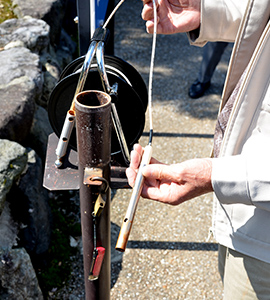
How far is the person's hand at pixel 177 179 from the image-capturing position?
1.13 m

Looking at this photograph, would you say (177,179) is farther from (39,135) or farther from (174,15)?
(39,135)

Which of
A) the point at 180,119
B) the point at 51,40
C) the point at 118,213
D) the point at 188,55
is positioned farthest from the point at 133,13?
the point at 118,213

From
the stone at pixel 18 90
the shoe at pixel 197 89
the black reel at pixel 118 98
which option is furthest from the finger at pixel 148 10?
the shoe at pixel 197 89

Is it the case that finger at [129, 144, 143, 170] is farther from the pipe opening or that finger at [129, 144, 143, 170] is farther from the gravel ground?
the gravel ground

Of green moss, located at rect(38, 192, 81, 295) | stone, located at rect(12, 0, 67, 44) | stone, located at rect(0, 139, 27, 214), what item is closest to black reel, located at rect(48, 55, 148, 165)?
stone, located at rect(0, 139, 27, 214)

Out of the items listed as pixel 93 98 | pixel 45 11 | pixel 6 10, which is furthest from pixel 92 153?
pixel 6 10

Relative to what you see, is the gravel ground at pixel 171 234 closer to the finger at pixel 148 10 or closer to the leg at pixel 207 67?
the leg at pixel 207 67

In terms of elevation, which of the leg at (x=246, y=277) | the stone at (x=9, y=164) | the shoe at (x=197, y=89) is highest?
the leg at (x=246, y=277)

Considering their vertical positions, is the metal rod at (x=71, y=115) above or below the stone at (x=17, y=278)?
above

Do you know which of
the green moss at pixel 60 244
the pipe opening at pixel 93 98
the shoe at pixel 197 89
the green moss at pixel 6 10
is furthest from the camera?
the shoe at pixel 197 89

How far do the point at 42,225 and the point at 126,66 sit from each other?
1.23m

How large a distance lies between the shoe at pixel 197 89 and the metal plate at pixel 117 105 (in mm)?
2827

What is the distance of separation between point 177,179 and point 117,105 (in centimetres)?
59

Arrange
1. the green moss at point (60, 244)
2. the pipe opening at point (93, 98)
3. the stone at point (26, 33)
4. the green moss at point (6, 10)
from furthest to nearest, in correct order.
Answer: the green moss at point (6, 10)
the stone at point (26, 33)
the green moss at point (60, 244)
the pipe opening at point (93, 98)
